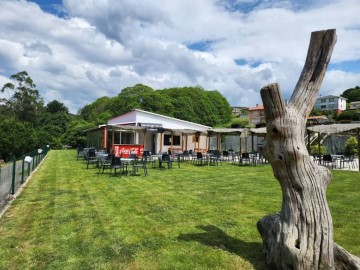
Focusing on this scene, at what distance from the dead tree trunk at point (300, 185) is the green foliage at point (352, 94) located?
86.4 m

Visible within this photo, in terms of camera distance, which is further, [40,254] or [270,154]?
[40,254]

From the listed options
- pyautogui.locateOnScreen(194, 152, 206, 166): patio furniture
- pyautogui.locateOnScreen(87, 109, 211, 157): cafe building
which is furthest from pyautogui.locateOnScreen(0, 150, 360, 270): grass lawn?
pyautogui.locateOnScreen(87, 109, 211, 157): cafe building

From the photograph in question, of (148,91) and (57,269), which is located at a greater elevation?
(148,91)

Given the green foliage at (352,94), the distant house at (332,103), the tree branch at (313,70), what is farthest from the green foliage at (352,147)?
the green foliage at (352,94)

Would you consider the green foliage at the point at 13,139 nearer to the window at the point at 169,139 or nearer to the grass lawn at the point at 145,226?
the window at the point at 169,139

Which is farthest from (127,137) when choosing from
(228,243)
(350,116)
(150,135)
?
(350,116)

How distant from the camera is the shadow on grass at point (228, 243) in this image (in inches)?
173

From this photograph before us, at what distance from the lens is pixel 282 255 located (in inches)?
146

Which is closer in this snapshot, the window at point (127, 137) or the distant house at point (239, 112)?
the window at point (127, 137)

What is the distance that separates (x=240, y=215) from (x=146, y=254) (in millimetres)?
2789

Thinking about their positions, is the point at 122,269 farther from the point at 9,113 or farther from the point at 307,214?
the point at 9,113

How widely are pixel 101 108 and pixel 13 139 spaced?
37.8 meters

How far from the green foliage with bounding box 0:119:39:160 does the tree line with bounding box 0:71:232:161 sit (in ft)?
30.4

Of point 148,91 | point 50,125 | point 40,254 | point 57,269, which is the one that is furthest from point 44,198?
point 148,91
